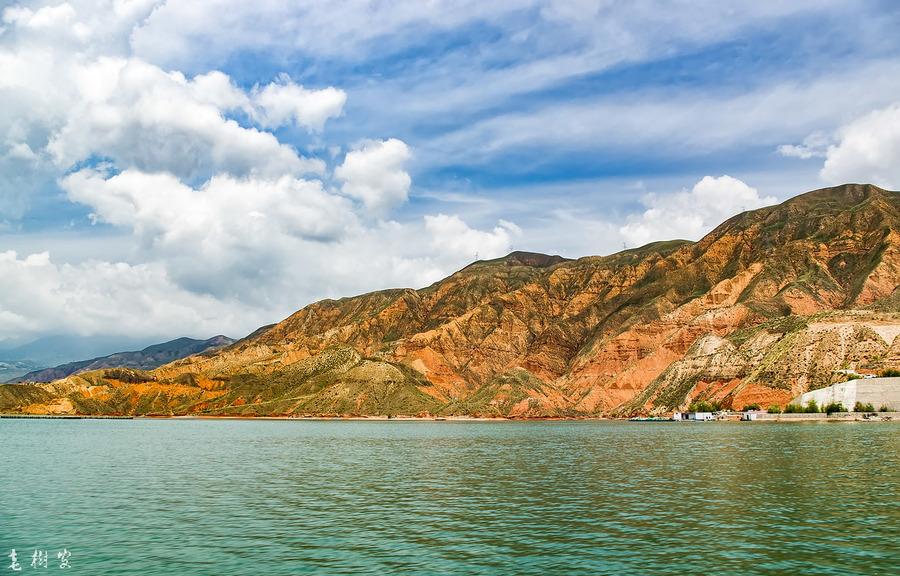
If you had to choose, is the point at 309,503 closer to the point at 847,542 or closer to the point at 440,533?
the point at 440,533

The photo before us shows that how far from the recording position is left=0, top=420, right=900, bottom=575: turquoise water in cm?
3256

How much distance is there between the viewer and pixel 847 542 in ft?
116

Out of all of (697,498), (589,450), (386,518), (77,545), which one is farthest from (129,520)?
(589,450)

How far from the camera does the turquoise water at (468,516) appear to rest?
32.6m

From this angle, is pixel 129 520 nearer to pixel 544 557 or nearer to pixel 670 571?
pixel 544 557

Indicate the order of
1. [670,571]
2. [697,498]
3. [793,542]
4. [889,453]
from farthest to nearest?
[889,453] < [697,498] < [793,542] < [670,571]

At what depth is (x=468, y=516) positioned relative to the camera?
45031 millimetres

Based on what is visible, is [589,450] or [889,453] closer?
[889,453]

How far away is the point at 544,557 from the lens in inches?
1308

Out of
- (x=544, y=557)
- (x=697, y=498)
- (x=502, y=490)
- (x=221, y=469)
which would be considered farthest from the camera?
(x=221, y=469)

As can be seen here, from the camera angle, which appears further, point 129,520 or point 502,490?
point 502,490

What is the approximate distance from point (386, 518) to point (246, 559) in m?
12.4

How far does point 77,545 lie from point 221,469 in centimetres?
4331

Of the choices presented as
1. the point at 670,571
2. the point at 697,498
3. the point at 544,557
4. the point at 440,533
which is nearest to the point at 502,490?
the point at 697,498
